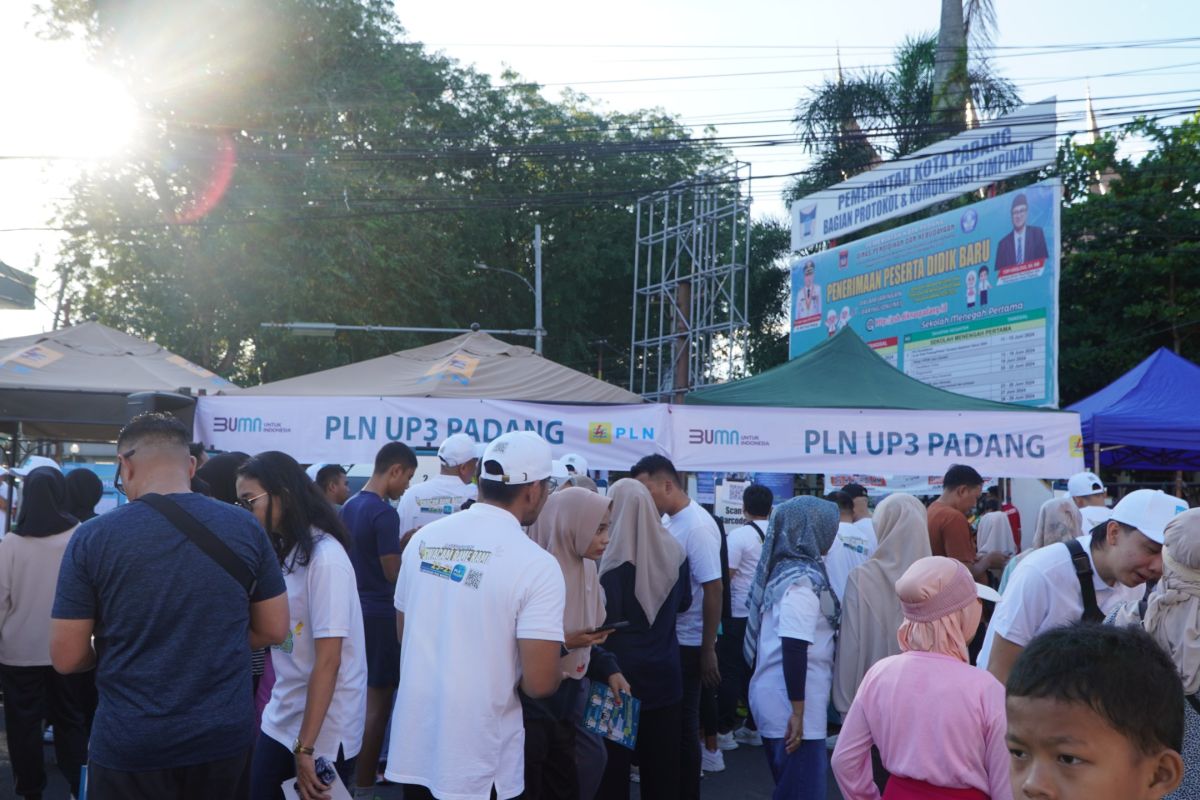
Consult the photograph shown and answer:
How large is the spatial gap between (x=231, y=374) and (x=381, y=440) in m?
20.1

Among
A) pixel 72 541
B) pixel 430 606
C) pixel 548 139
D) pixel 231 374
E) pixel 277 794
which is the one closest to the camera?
pixel 72 541

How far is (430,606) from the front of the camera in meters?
3.72

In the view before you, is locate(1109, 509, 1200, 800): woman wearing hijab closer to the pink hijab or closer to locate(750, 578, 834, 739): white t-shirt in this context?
the pink hijab

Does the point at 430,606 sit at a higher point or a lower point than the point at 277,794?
higher

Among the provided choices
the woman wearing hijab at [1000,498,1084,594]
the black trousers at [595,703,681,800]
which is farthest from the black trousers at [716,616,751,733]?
the black trousers at [595,703,681,800]

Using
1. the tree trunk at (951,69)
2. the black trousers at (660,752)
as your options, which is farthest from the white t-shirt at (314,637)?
the tree trunk at (951,69)

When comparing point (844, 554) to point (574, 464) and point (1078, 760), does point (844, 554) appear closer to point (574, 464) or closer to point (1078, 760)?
point (574, 464)

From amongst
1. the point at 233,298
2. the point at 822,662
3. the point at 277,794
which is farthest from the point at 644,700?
the point at 233,298

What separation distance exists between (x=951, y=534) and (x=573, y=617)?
4.12 meters

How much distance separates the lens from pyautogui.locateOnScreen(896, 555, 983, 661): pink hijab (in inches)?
138

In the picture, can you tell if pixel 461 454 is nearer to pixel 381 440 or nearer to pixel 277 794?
pixel 381 440

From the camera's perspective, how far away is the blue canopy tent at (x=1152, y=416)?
15148 millimetres

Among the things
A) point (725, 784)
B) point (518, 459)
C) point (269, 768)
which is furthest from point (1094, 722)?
point (725, 784)

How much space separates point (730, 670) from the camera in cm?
858
